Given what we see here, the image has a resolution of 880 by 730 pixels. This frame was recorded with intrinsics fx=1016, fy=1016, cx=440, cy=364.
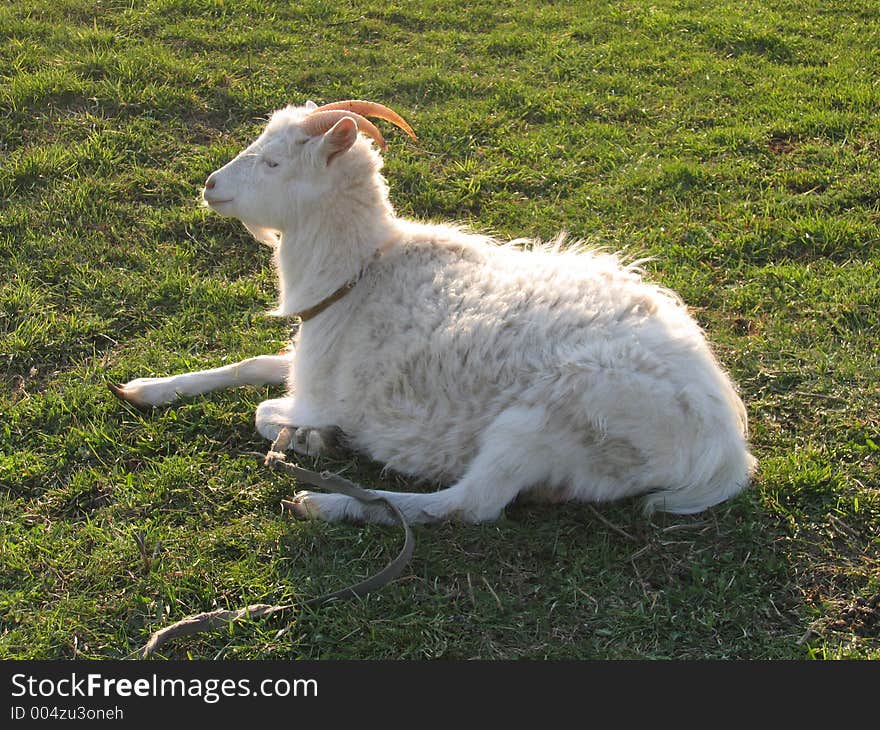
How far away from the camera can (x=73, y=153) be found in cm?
688

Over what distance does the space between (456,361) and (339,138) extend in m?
1.10

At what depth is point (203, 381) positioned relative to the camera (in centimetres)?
491

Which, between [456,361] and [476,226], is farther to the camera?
[476,226]

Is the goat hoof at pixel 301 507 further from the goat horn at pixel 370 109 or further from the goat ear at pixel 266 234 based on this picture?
the goat horn at pixel 370 109

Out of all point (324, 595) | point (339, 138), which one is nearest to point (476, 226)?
point (339, 138)

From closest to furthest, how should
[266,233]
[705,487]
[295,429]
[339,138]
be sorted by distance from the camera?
[705,487] < [339,138] < [295,429] < [266,233]

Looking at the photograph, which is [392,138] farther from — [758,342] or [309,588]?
[309,588]

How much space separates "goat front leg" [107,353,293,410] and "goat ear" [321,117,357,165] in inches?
41.4

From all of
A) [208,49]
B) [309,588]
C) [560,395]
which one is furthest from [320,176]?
[208,49]

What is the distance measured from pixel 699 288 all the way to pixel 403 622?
2929 millimetres

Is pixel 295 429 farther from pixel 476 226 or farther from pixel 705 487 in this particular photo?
pixel 476 226

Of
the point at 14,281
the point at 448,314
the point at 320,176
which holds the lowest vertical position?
the point at 14,281

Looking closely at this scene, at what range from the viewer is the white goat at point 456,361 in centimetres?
395

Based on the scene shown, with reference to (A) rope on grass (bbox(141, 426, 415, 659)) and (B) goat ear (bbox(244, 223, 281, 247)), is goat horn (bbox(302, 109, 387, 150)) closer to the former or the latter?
(B) goat ear (bbox(244, 223, 281, 247))
